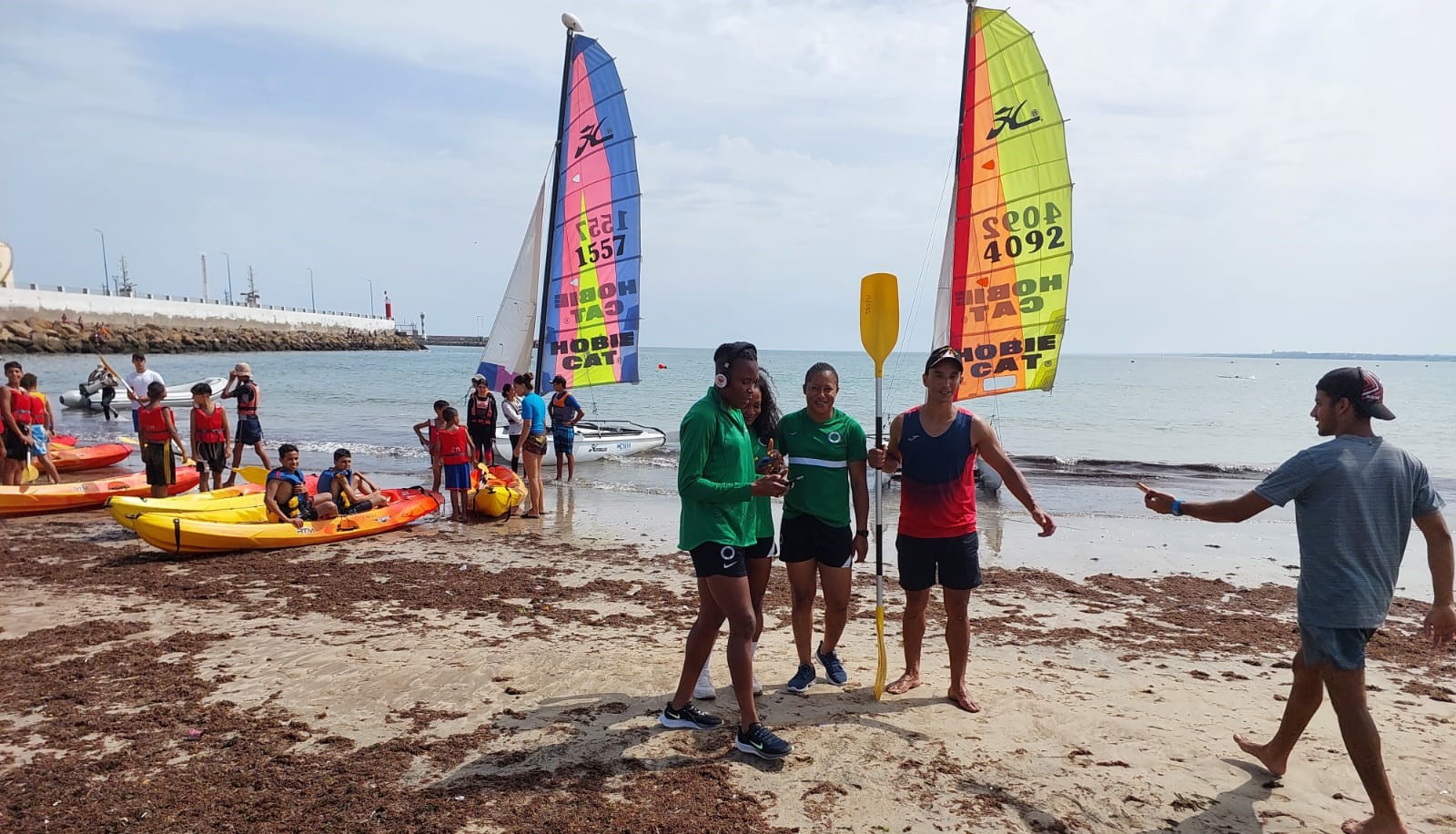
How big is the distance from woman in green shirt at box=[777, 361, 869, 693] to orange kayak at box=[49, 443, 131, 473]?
46.9 feet

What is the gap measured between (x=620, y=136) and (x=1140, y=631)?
425 inches

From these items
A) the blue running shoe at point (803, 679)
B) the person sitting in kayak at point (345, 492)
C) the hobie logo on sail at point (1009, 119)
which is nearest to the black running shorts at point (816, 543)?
the blue running shoe at point (803, 679)

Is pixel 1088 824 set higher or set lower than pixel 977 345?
lower

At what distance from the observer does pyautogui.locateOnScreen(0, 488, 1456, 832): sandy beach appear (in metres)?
3.37

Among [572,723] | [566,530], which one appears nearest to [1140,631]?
[572,723]

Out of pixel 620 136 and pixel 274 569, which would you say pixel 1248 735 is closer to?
pixel 274 569

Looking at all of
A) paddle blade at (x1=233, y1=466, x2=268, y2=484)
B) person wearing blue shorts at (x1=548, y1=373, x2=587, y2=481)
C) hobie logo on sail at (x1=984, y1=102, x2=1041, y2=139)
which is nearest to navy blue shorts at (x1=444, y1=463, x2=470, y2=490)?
paddle blade at (x1=233, y1=466, x2=268, y2=484)

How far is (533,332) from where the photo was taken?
14844mm

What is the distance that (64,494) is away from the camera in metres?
10.3

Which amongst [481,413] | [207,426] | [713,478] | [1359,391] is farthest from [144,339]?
[1359,391]

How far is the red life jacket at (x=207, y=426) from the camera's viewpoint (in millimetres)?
10500

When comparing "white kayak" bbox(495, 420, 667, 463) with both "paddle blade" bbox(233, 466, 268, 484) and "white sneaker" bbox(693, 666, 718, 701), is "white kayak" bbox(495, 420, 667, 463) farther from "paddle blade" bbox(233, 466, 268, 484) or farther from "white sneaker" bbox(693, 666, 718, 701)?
"white sneaker" bbox(693, 666, 718, 701)

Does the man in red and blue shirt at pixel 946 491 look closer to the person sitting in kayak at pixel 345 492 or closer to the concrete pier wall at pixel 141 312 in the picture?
the person sitting in kayak at pixel 345 492

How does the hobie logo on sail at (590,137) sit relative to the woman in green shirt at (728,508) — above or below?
above
